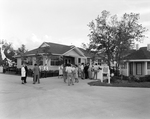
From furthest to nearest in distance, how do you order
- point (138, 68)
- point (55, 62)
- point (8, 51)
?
point (8, 51)
point (55, 62)
point (138, 68)

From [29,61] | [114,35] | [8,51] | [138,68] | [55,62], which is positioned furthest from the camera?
[8,51]

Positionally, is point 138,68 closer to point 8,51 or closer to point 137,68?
point 137,68

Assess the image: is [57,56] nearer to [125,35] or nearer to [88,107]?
[125,35]

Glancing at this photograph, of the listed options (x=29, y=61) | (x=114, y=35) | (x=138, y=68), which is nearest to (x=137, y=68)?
(x=138, y=68)

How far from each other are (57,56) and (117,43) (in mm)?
11975

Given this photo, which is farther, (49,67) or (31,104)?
(49,67)

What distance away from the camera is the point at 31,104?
286 inches

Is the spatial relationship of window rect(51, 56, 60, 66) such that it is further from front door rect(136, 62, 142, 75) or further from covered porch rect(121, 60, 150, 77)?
front door rect(136, 62, 142, 75)

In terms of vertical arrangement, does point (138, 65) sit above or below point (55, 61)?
below

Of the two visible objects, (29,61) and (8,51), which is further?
(8,51)

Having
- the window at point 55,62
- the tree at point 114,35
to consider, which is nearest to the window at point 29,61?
the window at point 55,62

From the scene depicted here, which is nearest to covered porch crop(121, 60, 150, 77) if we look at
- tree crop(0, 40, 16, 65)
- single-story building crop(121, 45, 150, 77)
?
single-story building crop(121, 45, 150, 77)

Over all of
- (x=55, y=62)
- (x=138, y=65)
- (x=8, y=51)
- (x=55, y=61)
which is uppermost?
(x=8, y=51)

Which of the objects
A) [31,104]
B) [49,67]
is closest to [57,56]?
[49,67]
